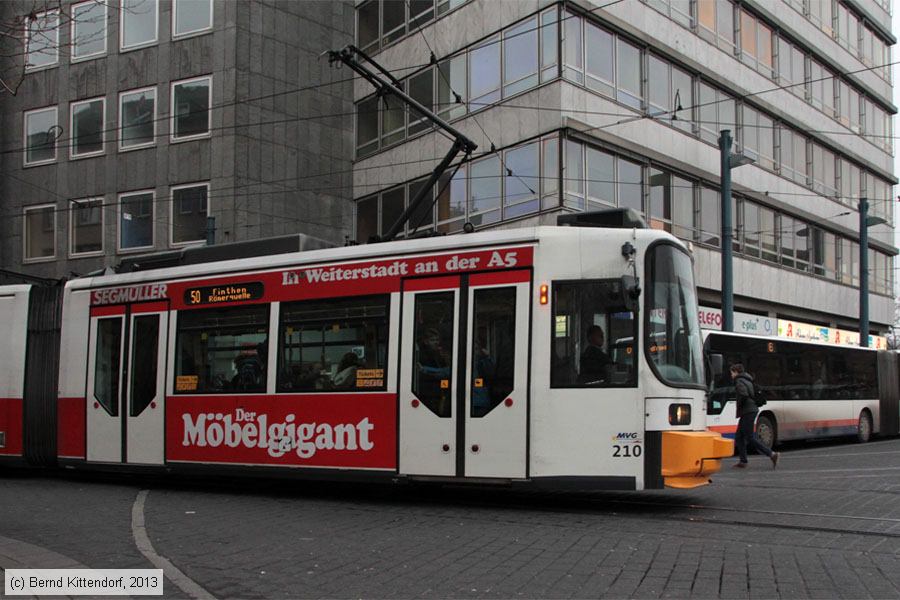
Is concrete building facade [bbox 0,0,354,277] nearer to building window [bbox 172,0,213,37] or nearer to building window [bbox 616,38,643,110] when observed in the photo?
building window [bbox 172,0,213,37]

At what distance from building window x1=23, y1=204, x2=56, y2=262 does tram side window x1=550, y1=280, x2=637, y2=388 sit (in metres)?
27.0

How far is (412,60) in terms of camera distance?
27.3 m

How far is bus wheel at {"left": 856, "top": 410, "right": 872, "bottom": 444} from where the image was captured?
22923 millimetres

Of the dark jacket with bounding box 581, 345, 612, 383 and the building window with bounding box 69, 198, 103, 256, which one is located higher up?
the building window with bounding box 69, 198, 103, 256

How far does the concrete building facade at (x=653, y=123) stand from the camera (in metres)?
22.7

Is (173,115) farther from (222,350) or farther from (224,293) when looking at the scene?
(222,350)

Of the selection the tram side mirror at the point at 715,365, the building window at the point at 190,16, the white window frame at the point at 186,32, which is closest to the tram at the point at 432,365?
the tram side mirror at the point at 715,365

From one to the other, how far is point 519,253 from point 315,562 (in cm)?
395

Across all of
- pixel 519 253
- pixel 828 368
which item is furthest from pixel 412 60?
pixel 519 253

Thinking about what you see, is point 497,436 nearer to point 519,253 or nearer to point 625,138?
point 519,253

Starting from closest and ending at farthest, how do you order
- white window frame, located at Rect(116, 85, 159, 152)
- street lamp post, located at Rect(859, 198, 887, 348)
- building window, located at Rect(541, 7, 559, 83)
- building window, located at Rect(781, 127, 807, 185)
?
building window, located at Rect(541, 7, 559, 83) → white window frame, located at Rect(116, 85, 159, 152) → street lamp post, located at Rect(859, 198, 887, 348) → building window, located at Rect(781, 127, 807, 185)

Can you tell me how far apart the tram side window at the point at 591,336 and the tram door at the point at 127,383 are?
555 cm

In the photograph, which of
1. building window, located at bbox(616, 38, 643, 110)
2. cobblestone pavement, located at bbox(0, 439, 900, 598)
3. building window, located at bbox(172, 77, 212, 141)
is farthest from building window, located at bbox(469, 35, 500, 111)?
cobblestone pavement, located at bbox(0, 439, 900, 598)

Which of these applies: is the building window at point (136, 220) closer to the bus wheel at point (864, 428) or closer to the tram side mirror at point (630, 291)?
the bus wheel at point (864, 428)
